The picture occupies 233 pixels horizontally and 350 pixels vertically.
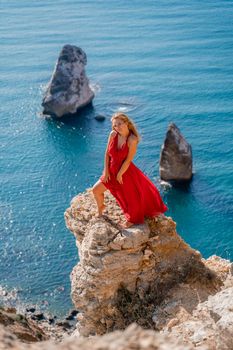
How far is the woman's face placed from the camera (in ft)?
55.7

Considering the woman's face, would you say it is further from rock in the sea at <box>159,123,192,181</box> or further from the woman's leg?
rock in the sea at <box>159,123,192,181</box>

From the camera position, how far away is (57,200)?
53.1 metres

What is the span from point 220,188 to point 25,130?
82.3ft

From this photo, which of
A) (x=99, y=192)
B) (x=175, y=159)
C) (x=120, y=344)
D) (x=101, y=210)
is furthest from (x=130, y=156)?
(x=175, y=159)

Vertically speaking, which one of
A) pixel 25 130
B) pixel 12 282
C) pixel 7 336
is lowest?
pixel 12 282

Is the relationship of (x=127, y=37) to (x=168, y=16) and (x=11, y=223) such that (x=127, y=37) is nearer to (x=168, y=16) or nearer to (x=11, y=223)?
(x=168, y=16)

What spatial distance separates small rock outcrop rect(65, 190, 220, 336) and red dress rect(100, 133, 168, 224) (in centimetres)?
33

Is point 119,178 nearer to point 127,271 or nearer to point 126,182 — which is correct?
point 126,182

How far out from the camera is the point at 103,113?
232ft

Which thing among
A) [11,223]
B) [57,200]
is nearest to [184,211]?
[57,200]

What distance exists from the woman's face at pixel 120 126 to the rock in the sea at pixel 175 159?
1451 inches

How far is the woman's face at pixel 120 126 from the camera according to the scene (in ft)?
55.7

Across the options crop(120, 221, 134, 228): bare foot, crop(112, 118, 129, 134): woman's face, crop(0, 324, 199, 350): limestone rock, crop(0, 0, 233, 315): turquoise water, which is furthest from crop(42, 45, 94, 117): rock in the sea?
crop(0, 324, 199, 350): limestone rock

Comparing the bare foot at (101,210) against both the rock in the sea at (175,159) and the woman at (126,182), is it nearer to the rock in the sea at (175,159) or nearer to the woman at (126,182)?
the woman at (126,182)
